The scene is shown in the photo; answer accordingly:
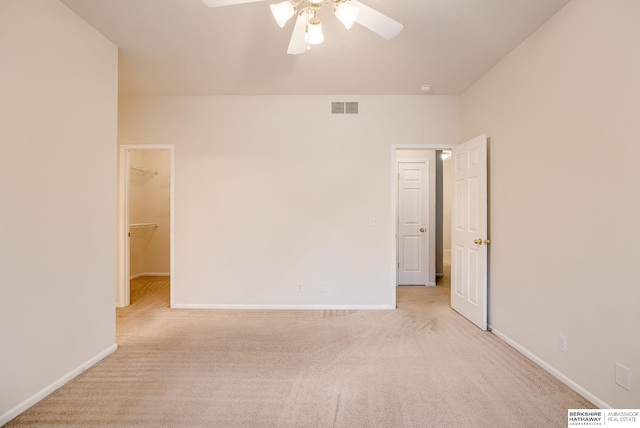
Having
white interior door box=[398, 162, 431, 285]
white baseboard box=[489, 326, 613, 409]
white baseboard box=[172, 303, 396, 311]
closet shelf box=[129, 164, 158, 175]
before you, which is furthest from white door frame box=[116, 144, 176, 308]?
white baseboard box=[489, 326, 613, 409]

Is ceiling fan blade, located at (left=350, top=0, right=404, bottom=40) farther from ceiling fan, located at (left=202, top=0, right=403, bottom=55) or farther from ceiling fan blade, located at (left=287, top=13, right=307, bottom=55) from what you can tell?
ceiling fan blade, located at (left=287, top=13, right=307, bottom=55)

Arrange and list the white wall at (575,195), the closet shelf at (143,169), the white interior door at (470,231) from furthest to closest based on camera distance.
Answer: the closet shelf at (143,169), the white interior door at (470,231), the white wall at (575,195)

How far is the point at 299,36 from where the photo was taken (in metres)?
1.93

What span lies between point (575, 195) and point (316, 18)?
2104 mm

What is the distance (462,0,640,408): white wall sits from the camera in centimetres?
173

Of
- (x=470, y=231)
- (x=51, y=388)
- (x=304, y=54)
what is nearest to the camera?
(x=51, y=388)

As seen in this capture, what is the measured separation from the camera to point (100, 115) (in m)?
2.50

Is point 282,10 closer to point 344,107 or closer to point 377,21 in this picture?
point 377,21

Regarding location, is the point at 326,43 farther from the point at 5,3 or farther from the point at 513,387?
the point at 513,387

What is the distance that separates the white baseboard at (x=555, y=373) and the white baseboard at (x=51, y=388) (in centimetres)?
361

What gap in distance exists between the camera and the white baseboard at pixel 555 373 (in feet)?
6.21

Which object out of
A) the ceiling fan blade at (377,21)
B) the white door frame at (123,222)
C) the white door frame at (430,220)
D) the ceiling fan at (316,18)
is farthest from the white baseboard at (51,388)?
the white door frame at (430,220)

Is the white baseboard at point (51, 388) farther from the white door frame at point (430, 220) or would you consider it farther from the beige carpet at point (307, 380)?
the white door frame at point (430, 220)

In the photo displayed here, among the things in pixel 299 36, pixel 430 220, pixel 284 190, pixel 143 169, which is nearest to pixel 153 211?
pixel 143 169
